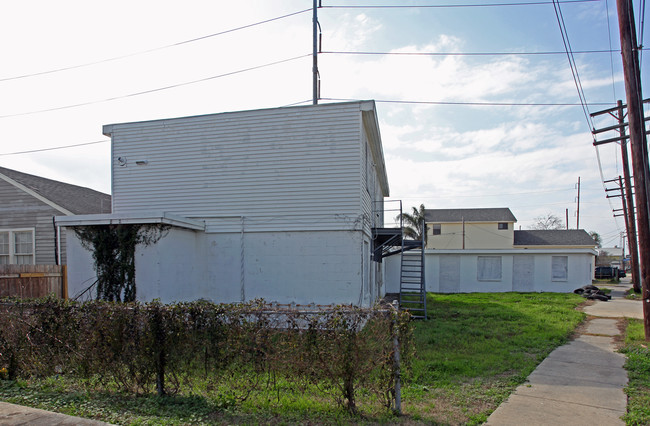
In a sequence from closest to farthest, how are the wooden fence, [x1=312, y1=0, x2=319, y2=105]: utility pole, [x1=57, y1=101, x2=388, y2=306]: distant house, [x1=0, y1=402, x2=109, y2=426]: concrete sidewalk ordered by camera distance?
[x1=0, y1=402, x2=109, y2=426]: concrete sidewalk → [x1=57, y1=101, x2=388, y2=306]: distant house → the wooden fence → [x1=312, y1=0, x2=319, y2=105]: utility pole

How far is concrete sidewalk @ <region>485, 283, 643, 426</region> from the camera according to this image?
14.4ft

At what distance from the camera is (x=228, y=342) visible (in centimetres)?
472

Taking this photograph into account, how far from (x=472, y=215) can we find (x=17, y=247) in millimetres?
37941

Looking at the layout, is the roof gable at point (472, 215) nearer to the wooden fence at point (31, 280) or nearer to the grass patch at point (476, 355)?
the grass patch at point (476, 355)

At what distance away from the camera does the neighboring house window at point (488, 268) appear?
73.1 ft

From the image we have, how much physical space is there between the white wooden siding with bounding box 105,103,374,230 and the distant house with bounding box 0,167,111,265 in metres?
3.62

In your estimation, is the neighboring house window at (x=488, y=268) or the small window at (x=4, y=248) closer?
the small window at (x=4, y=248)

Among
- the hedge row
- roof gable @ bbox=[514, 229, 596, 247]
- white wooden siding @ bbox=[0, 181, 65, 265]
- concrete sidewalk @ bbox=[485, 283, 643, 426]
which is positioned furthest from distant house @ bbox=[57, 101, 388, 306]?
roof gable @ bbox=[514, 229, 596, 247]

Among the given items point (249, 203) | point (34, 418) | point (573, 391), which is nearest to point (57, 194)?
point (249, 203)

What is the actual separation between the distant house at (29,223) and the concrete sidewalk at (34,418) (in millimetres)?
10625

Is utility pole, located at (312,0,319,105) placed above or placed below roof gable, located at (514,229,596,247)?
above

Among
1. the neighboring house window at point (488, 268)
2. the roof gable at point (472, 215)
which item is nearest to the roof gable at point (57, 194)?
the neighboring house window at point (488, 268)

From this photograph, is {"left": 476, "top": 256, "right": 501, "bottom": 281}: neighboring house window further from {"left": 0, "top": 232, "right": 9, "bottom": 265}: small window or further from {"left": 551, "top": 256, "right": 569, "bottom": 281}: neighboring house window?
{"left": 0, "top": 232, "right": 9, "bottom": 265}: small window

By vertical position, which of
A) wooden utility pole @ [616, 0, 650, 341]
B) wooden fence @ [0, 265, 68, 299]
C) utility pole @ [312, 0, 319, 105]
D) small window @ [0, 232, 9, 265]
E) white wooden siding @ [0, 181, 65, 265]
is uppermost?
utility pole @ [312, 0, 319, 105]
